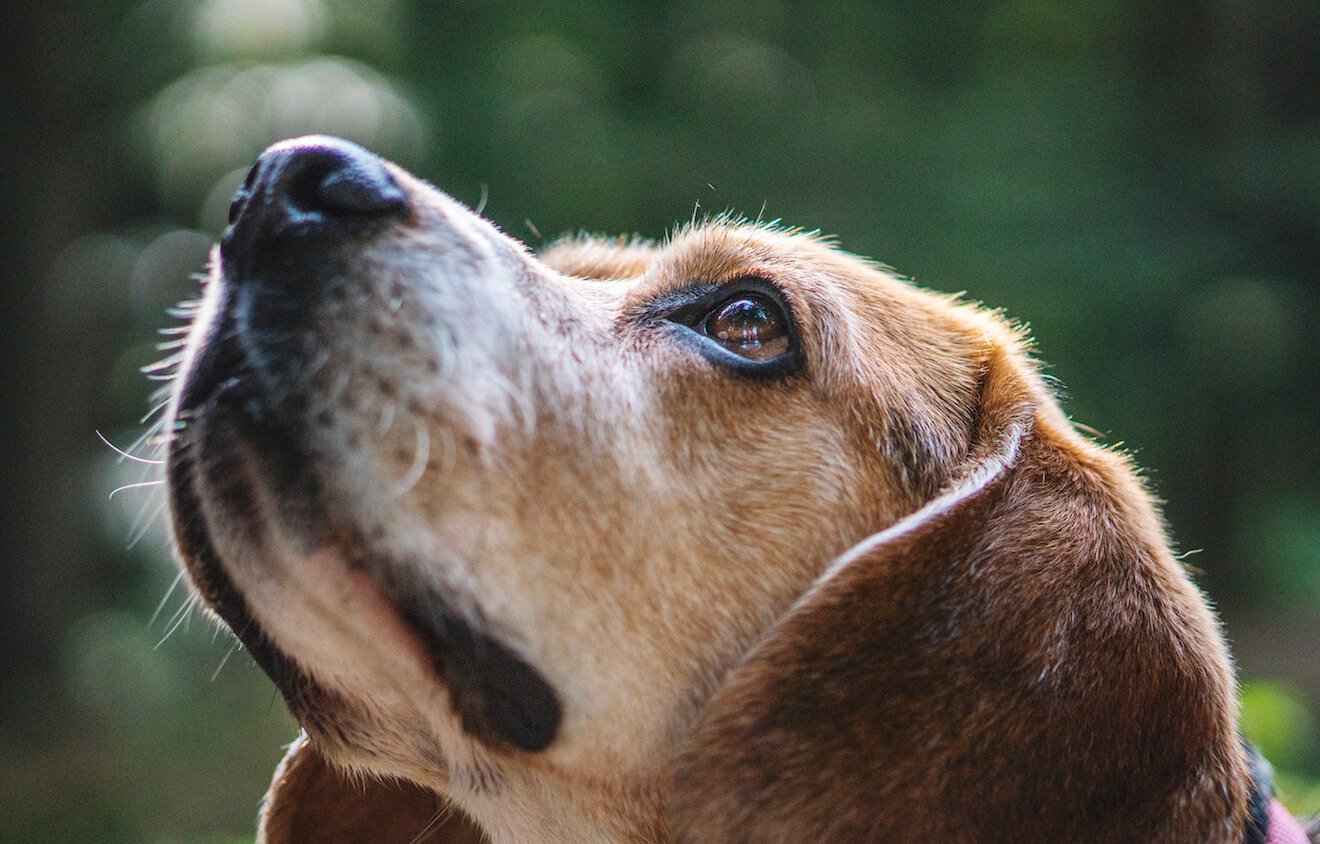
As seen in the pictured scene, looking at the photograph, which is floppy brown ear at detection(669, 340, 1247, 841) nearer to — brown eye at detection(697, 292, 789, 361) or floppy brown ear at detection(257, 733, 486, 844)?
brown eye at detection(697, 292, 789, 361)

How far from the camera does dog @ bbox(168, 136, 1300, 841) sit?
223 cm

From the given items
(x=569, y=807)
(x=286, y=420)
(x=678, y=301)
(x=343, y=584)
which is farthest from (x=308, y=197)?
(x=569, y=807)

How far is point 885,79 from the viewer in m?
11.3

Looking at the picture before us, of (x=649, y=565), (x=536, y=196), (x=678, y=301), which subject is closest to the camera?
(x=649, y=565)

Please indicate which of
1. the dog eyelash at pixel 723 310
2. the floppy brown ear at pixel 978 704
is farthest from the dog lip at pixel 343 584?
the dog eyelash at pixel 723 310

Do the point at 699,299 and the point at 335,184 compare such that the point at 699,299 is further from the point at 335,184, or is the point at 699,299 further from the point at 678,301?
the point at 335,184

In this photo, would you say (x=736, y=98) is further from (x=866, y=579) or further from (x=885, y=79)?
(x=866, y=579)

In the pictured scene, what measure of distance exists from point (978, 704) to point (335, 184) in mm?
1627

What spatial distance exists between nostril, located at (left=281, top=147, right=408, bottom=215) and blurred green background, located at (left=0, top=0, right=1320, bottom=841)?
6713mm

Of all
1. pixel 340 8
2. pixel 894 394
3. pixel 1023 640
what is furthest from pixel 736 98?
pixel 1023 640

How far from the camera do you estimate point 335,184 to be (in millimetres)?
2416

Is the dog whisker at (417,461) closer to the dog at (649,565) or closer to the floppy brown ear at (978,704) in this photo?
the dog at (649,565)

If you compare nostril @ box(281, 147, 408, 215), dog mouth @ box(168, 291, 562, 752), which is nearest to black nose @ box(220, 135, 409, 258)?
nostril @ box(281, 147, 408, 215)

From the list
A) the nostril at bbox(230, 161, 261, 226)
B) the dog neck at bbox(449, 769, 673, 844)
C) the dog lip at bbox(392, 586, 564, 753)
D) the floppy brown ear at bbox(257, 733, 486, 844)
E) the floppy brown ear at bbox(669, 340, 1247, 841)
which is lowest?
the floppy brown ear at bbox(257, 733, 486, 844)
